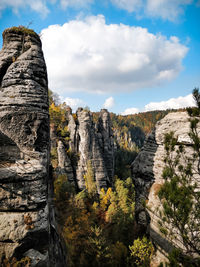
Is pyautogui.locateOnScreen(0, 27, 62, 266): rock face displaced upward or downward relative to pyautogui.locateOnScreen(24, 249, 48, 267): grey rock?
upward

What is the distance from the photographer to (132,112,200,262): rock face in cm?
700

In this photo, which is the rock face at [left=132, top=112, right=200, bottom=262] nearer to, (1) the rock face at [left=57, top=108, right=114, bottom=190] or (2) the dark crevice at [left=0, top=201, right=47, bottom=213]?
(2) the dark crevice at [left=0, top=201, right=47, bottom=213]

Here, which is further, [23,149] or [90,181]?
Result: [90,181]

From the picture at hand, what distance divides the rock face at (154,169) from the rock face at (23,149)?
4932mm

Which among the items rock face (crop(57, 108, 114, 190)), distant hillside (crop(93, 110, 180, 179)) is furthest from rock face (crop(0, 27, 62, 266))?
distant hillside (crop(93, 110, 180, 179))

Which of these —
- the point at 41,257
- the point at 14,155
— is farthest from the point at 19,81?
the point at 41,257

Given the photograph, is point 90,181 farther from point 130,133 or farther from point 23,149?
point 130,133

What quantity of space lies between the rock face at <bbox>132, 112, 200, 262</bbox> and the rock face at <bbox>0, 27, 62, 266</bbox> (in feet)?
16.2

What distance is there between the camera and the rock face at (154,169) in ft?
23.0

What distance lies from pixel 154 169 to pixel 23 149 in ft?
22.5

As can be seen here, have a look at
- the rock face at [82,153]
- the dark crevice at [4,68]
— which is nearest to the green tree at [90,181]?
the rock face at [82,153]

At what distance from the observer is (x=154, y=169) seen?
820 cm

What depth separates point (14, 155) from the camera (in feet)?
21.5

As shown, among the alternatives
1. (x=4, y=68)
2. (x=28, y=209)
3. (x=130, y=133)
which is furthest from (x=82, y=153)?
(x=130, y=133)
